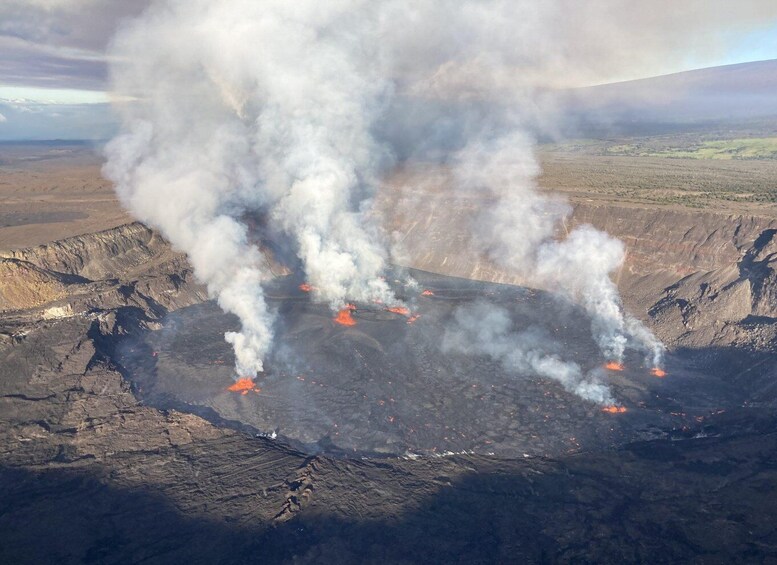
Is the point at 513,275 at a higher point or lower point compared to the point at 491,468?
higher

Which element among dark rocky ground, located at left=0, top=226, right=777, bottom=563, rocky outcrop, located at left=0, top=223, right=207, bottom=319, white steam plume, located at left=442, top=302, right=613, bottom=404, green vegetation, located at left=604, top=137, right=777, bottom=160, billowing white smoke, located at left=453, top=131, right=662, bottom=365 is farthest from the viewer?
green vegetation, located at left=604, top=137, right=777, bottom=160

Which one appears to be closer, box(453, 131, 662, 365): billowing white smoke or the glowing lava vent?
the glowing lava vent

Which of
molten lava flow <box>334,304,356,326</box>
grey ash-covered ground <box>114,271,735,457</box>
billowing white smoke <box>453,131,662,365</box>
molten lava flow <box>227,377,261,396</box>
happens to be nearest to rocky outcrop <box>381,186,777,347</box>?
billowing white smoke <box>453,131,662,365</box>

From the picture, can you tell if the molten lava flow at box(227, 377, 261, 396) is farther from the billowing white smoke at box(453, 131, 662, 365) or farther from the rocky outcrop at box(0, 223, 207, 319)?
the billowing white smoke at box(453, 131, 662, 365)

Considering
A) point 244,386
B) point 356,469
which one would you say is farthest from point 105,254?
point 356,469

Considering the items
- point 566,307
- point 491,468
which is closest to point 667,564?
point 491,468

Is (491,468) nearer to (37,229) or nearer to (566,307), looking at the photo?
(566,307)
